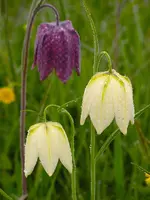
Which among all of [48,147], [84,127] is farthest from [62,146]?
[84,127]

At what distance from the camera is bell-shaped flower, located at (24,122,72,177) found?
1.08 meters

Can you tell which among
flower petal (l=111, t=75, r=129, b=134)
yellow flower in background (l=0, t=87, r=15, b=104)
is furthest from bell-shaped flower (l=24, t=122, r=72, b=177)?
yellow flower in background (l=0, t=87, r=15, b=104)

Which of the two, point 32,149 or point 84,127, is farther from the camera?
point 84,127

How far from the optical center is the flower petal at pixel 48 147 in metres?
1.08

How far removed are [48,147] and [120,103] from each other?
0.15 m

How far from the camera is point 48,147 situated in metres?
1.08

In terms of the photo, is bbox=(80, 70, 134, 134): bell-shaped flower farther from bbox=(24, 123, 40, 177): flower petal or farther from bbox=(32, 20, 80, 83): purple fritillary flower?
bbox=(32, 20, 80, 83): purple fritillary flower

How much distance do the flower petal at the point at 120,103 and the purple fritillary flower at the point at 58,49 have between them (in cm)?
32

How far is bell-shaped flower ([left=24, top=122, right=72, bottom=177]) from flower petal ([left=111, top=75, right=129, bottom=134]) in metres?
0.11

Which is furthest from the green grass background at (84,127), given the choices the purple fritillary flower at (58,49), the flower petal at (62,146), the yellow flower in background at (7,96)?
the flower petal at (62,146)

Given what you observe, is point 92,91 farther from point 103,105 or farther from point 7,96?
point 7,96

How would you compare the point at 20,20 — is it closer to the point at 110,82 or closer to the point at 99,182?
the point at 99,182

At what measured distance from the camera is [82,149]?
1.79 m

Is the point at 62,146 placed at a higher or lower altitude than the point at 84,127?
higher
